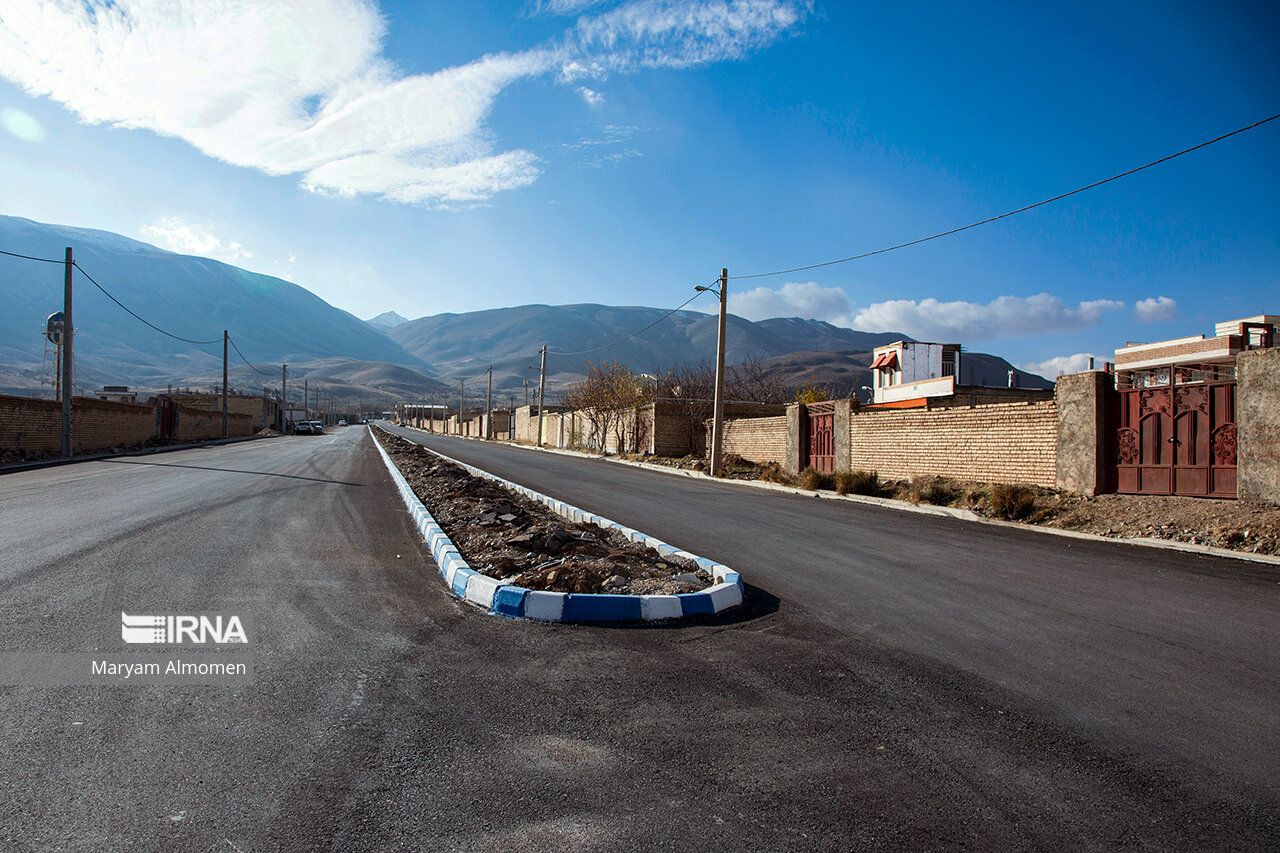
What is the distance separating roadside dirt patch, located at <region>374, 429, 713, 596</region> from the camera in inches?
235

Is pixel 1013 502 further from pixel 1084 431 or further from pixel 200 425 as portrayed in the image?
pixel 200 425

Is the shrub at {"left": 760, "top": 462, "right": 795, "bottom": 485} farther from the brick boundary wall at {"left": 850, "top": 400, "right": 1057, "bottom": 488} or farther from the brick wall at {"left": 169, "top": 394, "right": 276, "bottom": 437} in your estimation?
the brick wall at {"left": 169, "top": 394, "right": 276, "bottom": 437}

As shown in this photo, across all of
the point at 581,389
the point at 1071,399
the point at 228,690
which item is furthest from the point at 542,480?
the point at 581,389

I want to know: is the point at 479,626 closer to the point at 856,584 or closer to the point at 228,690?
the point at 228,690

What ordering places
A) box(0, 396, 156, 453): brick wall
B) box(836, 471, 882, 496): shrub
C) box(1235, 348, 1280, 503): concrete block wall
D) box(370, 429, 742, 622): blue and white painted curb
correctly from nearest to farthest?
box(370, 429, 742, 622): blue and white painted curb
box(1235, 348, 1280, 503): concrete block wall
box(836, 471, 882, 496): shrub
box(0, 396, 156, 453): brick wall

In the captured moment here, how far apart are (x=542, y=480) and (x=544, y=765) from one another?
1711cm

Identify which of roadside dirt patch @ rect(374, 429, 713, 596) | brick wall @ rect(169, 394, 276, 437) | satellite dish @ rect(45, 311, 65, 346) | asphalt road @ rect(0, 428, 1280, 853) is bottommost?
asphalt road @ rect(0, 428, 1280, 853)

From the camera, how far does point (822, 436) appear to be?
2169cm

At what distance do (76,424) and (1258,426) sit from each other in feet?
114

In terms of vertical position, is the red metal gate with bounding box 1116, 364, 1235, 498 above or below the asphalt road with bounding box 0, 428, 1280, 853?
above

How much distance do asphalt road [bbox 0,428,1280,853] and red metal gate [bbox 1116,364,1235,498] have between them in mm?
4531

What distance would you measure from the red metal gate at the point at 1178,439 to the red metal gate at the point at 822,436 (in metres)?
9.16

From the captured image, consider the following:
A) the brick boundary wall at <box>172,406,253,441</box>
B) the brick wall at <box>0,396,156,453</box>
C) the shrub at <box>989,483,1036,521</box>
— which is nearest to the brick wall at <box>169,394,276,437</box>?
the brick boundary wall at <box>172,406,253,441</box>

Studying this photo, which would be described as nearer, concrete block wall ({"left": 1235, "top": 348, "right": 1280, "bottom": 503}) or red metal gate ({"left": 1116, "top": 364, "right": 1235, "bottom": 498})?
concrete block wall ({"left": 1235, "top": 348, "right": 1280, "bottom": 503})
